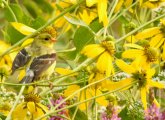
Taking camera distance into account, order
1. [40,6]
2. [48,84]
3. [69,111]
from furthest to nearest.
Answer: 1. [40,6]
2. [69,111]
3. [48,84]

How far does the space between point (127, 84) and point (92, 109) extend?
106 millimetres

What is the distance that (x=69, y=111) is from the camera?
1.26 metres

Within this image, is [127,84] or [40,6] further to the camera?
[40,6]

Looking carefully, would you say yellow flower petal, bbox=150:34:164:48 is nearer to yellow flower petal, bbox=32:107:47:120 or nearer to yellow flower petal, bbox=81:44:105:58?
yellow flower petal, bbox=81:44:105:58

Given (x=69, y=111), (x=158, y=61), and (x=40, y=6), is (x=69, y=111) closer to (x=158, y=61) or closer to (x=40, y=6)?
(x=158, y=61)

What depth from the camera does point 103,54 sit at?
121 centimetres

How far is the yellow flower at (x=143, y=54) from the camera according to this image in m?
1.22

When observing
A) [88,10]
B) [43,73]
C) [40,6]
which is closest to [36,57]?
[43,73]

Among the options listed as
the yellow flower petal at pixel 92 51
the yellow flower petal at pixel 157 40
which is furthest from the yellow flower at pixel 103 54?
the yellow flower petal at pixel 157 40

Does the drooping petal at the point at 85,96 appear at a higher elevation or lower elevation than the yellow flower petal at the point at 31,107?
higher

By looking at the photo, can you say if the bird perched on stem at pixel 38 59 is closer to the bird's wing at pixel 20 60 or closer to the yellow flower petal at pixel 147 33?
the bird's wing at pixel 20 60

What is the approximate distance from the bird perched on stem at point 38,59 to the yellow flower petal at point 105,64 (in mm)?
106

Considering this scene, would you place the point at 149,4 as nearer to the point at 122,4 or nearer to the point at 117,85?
the point at 122,4

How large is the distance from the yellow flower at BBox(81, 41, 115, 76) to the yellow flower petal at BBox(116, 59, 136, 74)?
14mm
